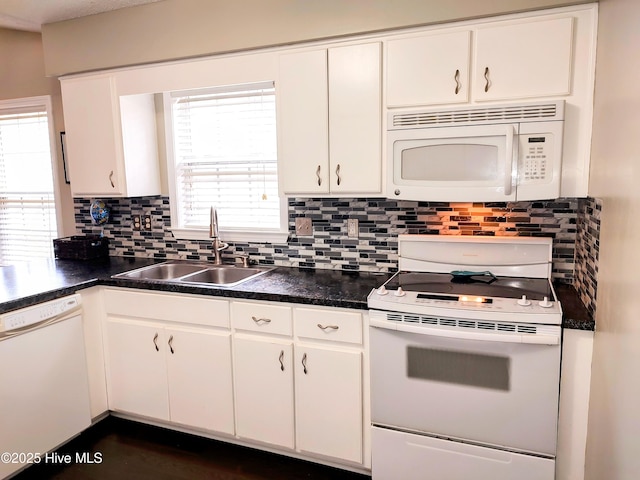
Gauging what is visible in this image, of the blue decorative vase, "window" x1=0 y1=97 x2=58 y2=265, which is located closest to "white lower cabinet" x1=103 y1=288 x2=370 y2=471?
the blue decorative vase

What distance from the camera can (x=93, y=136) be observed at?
2.93 metres

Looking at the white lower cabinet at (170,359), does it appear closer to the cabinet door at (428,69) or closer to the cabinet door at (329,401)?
the cabinet door at (329,401)

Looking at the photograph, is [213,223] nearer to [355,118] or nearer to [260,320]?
→ [260,320]

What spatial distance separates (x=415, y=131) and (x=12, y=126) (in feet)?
10.7

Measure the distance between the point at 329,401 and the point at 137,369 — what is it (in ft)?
3.75

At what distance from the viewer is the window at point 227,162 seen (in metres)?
2.84

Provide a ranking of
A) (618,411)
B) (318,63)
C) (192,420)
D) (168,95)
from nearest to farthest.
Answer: (618,411), (318,63), (192,420), (168,95)

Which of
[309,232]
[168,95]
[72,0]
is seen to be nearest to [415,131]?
[309,232]

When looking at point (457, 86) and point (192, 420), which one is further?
point (192, 420)

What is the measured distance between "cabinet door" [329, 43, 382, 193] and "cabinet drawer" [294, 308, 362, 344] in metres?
0.64

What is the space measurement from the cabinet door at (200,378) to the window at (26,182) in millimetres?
1881

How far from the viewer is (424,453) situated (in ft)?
6.59

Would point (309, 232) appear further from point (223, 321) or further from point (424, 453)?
point (424, 453)

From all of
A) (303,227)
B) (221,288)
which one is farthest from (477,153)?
(221,288)
